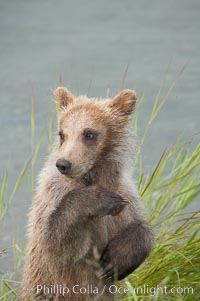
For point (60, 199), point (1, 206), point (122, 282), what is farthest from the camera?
point (1, 206)

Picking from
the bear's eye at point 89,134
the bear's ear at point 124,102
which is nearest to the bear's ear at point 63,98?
the bear's ear at point 124,102

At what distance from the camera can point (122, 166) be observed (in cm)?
746

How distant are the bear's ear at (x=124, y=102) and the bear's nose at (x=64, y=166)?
0.77 metres

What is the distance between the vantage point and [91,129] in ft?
24.1

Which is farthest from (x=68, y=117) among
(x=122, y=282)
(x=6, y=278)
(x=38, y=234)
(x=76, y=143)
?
(x=6, y=278)

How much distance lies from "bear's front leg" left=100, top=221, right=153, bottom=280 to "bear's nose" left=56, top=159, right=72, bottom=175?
0.74 m

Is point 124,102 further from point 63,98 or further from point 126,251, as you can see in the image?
point 126,251

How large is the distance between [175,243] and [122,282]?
0.61 m

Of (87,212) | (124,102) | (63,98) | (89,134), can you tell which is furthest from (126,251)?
(63,98)

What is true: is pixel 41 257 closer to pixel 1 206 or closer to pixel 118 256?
pixel 118 256

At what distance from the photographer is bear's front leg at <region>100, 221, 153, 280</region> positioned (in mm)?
7430

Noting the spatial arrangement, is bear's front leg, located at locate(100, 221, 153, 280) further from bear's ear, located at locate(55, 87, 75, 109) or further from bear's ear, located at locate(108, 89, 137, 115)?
bear's ear, located at locate(55, 87, 75, 109)

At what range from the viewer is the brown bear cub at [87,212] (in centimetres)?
715

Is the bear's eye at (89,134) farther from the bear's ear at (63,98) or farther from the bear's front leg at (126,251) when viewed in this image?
the bear's front leg at (126,251)
